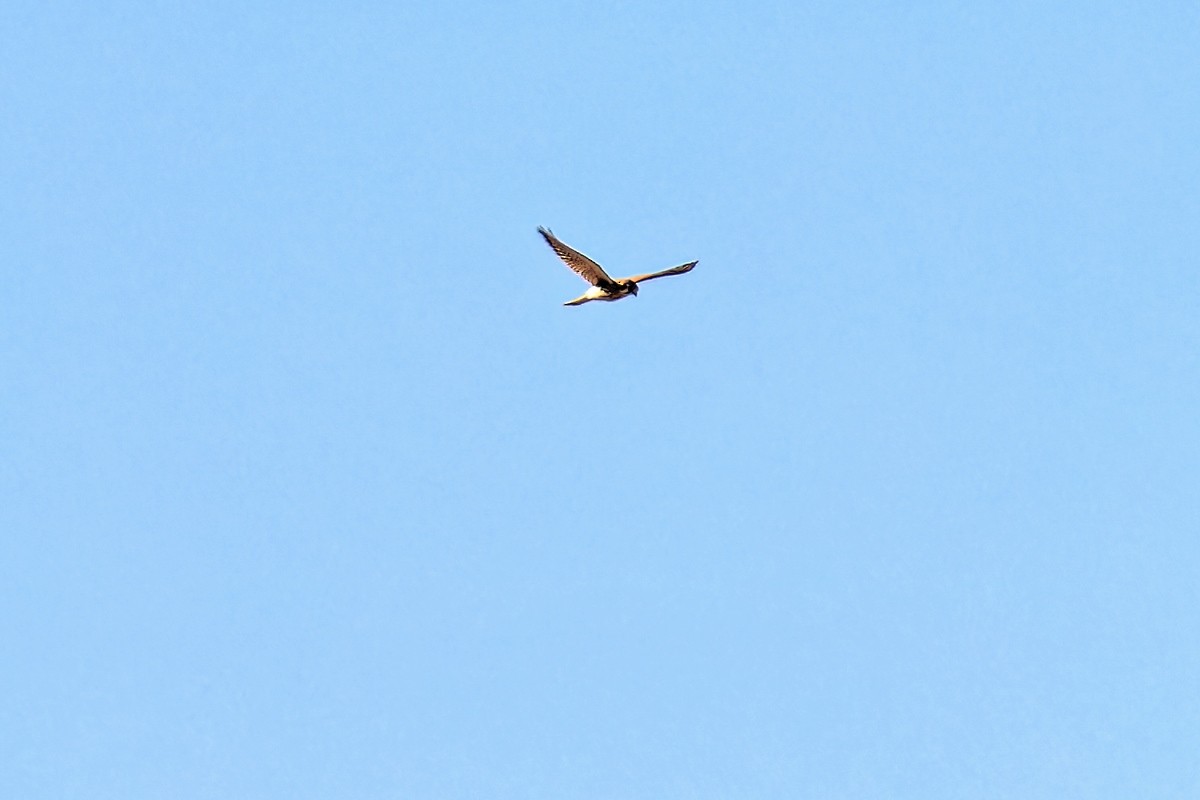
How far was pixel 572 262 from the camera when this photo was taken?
148 metres

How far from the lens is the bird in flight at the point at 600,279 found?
14788 centimetres

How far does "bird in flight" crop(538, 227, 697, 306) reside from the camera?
485ft

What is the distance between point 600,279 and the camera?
149 metres

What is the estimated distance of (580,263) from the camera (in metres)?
148

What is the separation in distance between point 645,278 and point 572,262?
2.83 meters

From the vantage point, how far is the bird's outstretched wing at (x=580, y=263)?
14712cm

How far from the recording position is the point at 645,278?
489 ft

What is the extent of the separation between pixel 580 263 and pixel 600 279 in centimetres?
109

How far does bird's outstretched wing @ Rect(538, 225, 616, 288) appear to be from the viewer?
5792 inches
